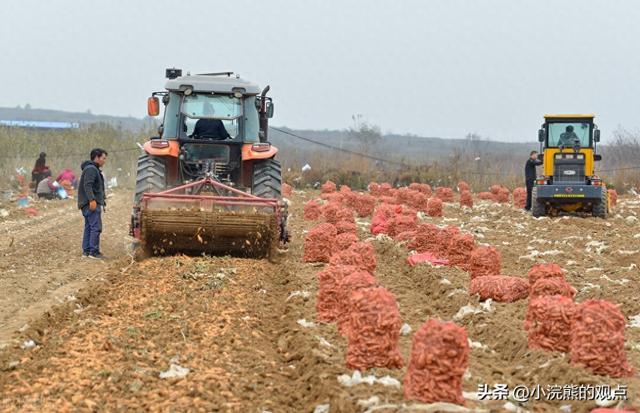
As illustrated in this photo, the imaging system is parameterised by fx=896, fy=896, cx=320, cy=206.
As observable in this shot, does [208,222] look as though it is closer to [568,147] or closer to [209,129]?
[209,129]

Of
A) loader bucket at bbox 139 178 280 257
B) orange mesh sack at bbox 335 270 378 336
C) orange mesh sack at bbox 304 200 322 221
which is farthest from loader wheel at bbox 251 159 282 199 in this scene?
orange mesh sack at bbox 304 200 322 221

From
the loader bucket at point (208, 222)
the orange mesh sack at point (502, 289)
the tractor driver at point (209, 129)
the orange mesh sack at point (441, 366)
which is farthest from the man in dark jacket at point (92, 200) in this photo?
the orange mesh sack at point (441, 366)

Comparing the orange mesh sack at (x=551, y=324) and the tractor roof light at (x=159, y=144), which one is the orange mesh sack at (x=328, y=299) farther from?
the tractor roof light at (x=159, y=144)

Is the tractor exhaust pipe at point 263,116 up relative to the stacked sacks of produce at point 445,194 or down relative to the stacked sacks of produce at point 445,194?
up

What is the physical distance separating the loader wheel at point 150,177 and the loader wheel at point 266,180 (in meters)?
1.33

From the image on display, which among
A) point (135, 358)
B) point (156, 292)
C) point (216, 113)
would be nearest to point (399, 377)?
point (135, 358)

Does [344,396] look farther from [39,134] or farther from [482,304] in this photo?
[39,134]

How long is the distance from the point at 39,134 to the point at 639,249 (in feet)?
115

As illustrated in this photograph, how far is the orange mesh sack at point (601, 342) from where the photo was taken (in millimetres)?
6395

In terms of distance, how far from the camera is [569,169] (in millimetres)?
22172

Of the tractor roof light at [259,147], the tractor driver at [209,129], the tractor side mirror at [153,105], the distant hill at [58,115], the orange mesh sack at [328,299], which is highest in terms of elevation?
the distant hill at [58,115]

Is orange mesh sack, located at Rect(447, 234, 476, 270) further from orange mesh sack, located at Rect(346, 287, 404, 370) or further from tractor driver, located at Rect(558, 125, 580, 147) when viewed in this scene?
tractor driver, located at Rect(558, 125, 580, 147)

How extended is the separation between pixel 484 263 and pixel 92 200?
6064 millimetres

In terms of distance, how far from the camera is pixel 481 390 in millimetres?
5934
